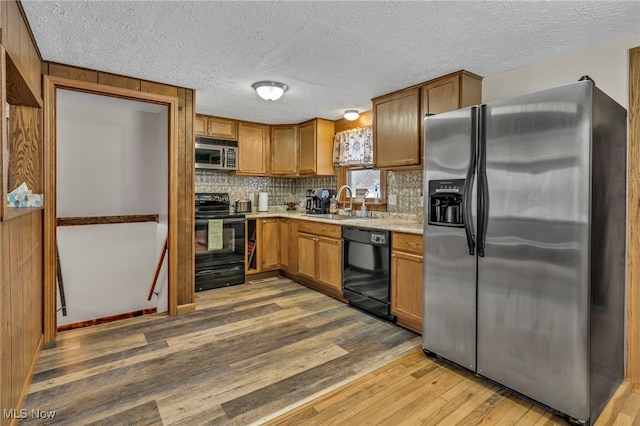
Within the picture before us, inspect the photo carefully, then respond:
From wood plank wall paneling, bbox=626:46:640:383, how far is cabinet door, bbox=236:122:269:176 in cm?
412

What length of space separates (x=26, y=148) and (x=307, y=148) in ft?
10.3

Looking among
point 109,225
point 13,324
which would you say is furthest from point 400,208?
point 13,324

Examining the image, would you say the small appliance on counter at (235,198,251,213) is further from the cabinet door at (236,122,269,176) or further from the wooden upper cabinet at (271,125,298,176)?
the wooden upper cabinet at (271,125,298,176)

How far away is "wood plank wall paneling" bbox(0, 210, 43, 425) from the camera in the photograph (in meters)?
1.59

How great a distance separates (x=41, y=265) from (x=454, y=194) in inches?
128

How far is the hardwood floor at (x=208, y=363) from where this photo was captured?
1908 millimetres

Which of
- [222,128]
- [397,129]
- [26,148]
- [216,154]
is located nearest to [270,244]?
[216,154]

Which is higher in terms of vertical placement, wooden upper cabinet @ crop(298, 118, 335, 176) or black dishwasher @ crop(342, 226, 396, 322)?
wooden upper cabinet @ crop(298, 118, 335, 176)

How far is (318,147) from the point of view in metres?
4.74

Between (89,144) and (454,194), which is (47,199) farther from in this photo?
(454,194)

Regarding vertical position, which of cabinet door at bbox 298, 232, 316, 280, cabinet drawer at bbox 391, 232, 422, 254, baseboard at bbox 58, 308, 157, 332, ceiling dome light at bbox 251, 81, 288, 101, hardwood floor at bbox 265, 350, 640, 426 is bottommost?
hardwood floor at bbox 265, 350, 640, 426

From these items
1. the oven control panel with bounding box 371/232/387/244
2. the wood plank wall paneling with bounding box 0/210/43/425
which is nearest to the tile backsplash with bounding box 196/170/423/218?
the oven control panel with bounding box 371/232/387/244

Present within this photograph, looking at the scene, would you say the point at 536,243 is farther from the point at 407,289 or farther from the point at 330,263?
the point at 330,263

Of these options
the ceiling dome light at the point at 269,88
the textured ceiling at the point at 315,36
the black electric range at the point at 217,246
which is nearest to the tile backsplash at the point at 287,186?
the black electric range at the point at 217,246
